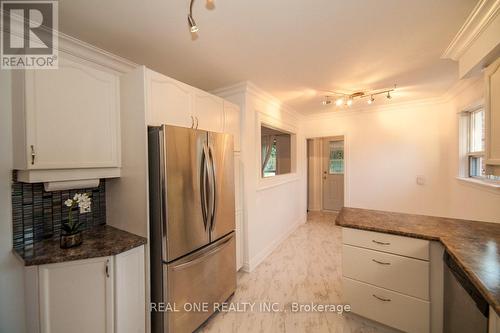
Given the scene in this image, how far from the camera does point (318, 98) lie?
3078mm

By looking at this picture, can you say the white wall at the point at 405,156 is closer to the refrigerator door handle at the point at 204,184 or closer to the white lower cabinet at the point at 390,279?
the white lower cabinet at the point at 390,279

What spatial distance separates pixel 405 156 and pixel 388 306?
9.06ft

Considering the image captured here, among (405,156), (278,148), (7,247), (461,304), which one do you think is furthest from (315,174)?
(7,247)

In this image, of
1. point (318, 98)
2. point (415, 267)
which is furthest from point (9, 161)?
point (318, 98)

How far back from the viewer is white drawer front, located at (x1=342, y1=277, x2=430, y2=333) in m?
1.38

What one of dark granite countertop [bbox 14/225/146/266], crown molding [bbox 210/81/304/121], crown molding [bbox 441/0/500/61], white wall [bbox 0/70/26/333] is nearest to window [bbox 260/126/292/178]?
crown molding [bbox 210/81/304/121]

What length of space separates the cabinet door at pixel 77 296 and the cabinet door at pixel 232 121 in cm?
159

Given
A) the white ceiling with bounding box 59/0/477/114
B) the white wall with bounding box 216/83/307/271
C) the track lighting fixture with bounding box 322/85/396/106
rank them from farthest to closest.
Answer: the track lighting fixture with bounding box 322/85/396/106, the white wall with bounding box 216/83/307/271, the white ceiling with bounding box 59/0/477/114

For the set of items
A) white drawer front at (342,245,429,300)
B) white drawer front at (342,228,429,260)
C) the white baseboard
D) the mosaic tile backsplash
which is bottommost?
the white baseboard

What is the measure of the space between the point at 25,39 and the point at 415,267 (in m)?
3.12

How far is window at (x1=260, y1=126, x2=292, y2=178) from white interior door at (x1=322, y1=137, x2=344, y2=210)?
6.00ft

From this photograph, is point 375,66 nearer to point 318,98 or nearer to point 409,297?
point 318,98

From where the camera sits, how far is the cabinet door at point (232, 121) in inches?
87.0

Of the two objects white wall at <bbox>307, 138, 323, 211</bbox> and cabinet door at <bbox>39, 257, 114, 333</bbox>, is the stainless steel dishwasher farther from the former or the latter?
white wall at <bbox>307, 138, 323, 211</bbox>
